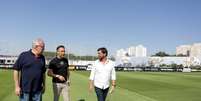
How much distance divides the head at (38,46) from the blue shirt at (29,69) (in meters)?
0.10

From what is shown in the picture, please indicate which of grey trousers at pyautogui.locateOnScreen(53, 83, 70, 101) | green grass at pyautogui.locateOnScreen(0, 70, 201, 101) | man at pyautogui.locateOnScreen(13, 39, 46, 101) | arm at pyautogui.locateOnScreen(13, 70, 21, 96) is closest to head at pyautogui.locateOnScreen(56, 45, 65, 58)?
grey trousers at pyautogui.locateOnScreen(53, 83, 70, 101)

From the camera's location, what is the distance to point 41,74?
332 inches

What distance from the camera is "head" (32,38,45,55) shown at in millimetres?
8133

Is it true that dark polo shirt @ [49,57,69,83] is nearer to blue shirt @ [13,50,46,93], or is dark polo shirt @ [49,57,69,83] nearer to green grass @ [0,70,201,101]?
blue shirt @ [13,50,46,93]

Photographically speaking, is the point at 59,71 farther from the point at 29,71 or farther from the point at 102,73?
the point at 29,71

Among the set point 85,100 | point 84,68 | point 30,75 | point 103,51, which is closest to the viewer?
point 30,75

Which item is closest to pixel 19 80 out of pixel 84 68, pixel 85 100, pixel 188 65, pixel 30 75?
Result: pixel 30 75

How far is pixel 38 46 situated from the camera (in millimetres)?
8148

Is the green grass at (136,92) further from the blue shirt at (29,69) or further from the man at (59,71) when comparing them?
the blue shirt at (29,69)

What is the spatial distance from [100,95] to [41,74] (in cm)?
240

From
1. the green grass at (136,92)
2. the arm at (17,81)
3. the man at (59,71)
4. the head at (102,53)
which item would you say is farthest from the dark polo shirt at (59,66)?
the green grass at (136,92)

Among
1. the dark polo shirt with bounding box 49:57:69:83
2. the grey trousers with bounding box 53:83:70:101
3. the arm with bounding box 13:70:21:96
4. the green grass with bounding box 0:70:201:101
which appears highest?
the dark polo shirt with bounding box 49:57:69:83

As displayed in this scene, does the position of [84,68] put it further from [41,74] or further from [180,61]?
[41,74]

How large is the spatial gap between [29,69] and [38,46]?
507 millimetres
